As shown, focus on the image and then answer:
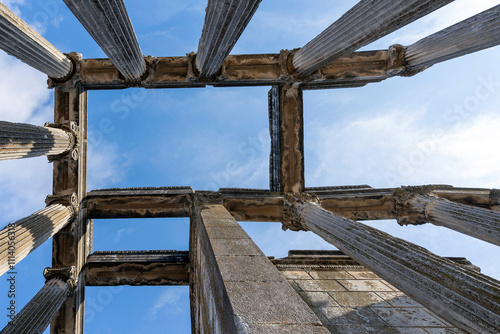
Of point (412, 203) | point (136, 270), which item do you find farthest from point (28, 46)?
point (412, 203)

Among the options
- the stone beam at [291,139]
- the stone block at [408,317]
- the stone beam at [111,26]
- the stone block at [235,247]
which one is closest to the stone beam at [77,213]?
the stone beam at [111,26]

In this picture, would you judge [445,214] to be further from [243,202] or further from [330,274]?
[243,202]

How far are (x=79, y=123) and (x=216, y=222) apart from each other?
7.82 meters

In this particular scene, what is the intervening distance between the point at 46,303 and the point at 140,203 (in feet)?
15.0

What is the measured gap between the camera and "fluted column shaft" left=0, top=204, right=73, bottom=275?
28.3 ft

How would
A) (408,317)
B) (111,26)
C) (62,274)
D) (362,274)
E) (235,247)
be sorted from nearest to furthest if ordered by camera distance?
(235,247)
(408,317)
(111,26)
(362,274)
(62,274)

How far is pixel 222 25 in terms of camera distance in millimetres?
8773

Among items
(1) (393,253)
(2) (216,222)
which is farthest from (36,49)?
(1) (393,253)

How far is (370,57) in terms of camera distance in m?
13.4

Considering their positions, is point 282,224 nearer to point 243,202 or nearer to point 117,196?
point 243,202

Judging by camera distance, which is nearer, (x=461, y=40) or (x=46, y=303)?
(x=461, y=40)

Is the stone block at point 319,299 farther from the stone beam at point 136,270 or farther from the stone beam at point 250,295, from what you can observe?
the stone beam at point 136,270

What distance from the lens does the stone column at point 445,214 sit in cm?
856

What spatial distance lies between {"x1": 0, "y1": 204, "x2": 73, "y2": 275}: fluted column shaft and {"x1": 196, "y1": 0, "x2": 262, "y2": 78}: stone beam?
6.93 m
